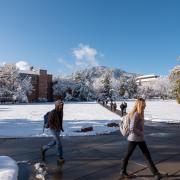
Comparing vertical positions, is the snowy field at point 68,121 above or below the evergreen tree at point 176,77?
below

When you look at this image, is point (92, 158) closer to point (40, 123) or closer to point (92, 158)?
point (92, 158)

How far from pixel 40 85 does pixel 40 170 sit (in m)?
108

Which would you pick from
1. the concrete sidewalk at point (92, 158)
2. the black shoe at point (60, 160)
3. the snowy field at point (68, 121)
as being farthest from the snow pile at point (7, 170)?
the snowy field at point (68, 121)

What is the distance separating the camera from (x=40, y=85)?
113 metres

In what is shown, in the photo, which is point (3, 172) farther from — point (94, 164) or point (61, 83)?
point (61, 83)

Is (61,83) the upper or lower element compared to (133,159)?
upper

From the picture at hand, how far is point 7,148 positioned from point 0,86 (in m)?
73.8

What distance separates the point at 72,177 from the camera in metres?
6.27

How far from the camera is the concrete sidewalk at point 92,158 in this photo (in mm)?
6406

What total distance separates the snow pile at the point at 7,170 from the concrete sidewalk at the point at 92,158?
0.19 metres

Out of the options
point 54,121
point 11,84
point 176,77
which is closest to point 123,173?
point 54,121

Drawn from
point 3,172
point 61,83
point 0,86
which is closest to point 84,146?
point 3,172

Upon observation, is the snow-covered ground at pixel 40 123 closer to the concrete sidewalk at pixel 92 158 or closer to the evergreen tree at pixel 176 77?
the concrete sidewalk at pixel 92 158

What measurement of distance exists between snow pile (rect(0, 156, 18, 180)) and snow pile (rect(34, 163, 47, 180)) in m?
0.48
